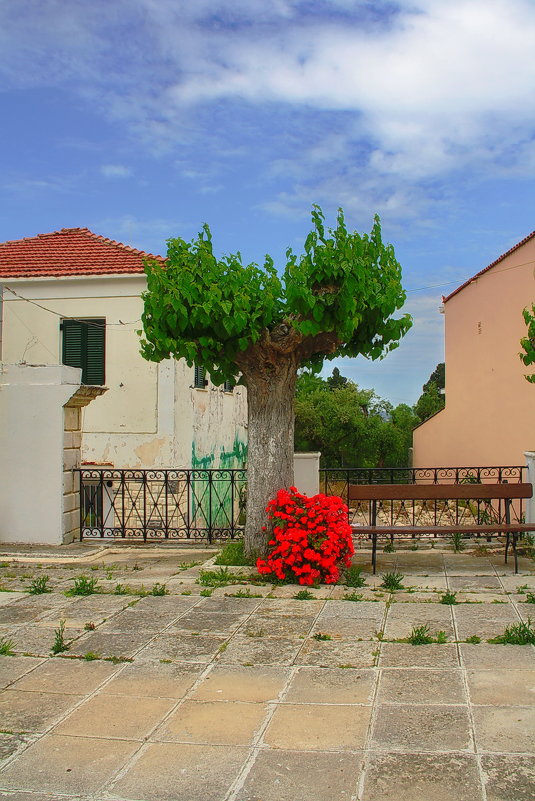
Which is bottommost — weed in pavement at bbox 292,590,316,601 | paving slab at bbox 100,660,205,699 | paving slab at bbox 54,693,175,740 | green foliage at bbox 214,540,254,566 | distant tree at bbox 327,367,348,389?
paving slab at bbox 54,693,175,740

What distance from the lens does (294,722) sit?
169 inches

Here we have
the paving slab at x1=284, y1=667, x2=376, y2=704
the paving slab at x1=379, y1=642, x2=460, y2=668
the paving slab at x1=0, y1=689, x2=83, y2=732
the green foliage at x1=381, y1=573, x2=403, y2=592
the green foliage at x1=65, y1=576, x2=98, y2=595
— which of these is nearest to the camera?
the paving slab at x1=0, y1=689, x2=83, y2=732

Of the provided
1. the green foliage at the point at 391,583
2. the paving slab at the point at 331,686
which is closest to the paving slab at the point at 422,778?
the paving slab at the point at 331,686

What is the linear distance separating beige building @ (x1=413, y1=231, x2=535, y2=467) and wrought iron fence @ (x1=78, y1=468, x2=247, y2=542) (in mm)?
7928

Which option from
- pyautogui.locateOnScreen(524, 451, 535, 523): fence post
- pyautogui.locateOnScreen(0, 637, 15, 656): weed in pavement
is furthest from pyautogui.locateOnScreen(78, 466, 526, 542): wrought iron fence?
pyautogui.locateOnScreen(0, 637, 15, 656): weed in pavement

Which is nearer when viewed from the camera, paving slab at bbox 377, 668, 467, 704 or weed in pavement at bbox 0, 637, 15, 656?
paving slab at bbox 377, 668, 467, 704

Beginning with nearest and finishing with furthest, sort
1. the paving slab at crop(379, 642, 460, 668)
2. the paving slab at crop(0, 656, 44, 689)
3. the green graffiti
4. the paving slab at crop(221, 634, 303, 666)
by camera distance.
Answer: the paving slab at crop(0, 656, 44, 689)
the paving slab at crop(379, 642, 460, 668)
the paving slab at crop(221, 634, 303, 666)
the green graffiti

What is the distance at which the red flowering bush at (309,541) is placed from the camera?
786 centimetres

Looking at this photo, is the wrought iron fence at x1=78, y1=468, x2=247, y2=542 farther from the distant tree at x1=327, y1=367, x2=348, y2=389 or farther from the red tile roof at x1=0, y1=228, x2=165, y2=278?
the distant tree at x1=327, y1=367, x2=348, y2=389

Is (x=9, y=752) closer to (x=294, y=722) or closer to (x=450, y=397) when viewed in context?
(x=294, y=722)

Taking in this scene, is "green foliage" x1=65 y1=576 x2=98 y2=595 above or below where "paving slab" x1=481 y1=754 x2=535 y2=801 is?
above

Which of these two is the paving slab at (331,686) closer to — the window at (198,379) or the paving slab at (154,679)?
the paving slab at (154,679)

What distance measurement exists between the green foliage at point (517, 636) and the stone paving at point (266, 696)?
0.14 m

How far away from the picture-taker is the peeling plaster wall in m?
18.3
